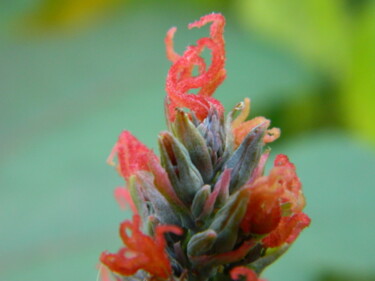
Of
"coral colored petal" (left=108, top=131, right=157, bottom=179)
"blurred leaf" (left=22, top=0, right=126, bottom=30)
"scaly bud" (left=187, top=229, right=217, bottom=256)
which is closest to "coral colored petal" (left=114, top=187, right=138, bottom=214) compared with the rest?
"coral colored petal" (left=108, top=131, right=157, bottom=179)

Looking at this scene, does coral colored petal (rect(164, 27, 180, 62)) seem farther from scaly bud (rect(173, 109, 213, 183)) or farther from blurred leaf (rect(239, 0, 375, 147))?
blurred leaf (rect(239, 0, 375, 147))

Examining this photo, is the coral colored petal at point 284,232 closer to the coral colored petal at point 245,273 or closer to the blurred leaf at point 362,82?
the coral colored petal at point 245,273

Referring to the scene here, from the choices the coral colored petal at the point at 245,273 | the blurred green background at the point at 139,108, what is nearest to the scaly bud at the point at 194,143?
the coral colored petal at the point at 245,273

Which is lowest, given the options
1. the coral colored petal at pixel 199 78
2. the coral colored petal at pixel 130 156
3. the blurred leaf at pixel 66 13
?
the coral colored petal at pixel 130 156

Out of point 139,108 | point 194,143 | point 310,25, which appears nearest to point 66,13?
point 139,108

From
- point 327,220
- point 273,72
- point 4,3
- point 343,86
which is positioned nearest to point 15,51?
point 4,3

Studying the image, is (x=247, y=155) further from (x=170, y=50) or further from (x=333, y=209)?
(x=333, y=209)

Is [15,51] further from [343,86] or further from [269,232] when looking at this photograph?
[269,232]

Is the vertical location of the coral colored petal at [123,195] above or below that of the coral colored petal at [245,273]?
above
